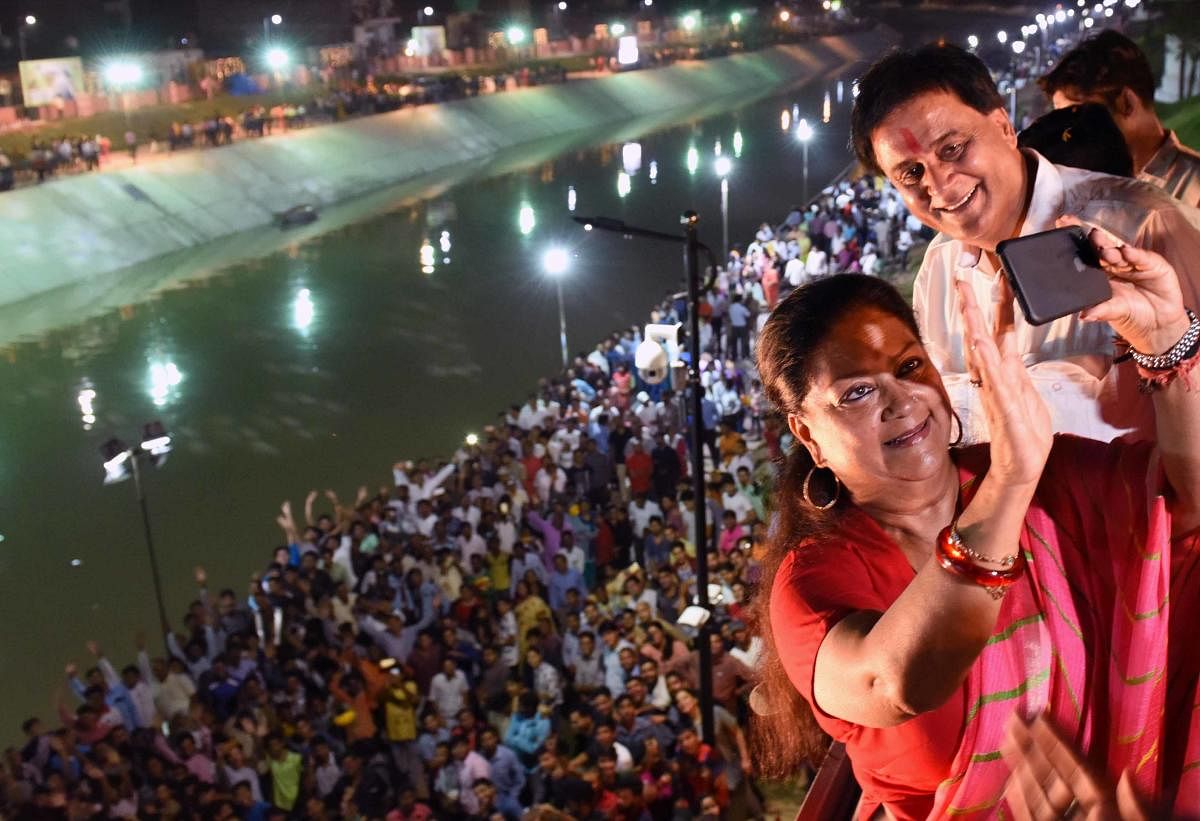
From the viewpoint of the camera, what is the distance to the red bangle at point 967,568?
1.31 meters

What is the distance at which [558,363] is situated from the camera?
2195 centimetres

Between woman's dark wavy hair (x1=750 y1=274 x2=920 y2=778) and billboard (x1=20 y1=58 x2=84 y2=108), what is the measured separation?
37567 millimetres

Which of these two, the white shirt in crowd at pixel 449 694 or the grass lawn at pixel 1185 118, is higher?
the grass lawn at pixel 1185 118

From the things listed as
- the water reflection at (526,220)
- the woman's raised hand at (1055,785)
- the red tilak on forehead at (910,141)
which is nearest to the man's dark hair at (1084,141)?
the red tilak on forehead at (910,141)

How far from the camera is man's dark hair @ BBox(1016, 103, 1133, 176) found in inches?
93.2

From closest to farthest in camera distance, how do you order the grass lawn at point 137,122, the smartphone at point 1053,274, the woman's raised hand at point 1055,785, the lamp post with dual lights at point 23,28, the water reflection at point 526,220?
the woman's raised hand at point 1055,785
the smartphone at point 1053,274
the grass lawn at point 137,122
the water reflection at point 526,220
the lamp post with dual lights at point 23,28

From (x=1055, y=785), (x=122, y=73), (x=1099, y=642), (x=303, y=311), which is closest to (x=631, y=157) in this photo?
(x=122, y=73)

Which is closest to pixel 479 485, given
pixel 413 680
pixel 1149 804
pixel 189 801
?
pixel 413 680

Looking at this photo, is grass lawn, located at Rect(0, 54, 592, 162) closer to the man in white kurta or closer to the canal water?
the canal water

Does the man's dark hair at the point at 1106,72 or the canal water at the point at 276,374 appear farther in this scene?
the canal water at the point at 276,374

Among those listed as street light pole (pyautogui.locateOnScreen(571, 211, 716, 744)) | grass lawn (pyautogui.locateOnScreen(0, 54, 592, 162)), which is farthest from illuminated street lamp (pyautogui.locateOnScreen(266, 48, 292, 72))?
street light pole (pyautogui.locateOnScreen(571, 211, 716, 744))

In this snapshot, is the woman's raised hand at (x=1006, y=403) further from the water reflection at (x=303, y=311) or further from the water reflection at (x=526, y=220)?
the water reflection at (x=526, y=220)

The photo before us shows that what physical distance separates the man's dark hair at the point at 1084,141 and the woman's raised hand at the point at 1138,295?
1.04 m

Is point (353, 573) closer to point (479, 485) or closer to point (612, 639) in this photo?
point (479, 485)
